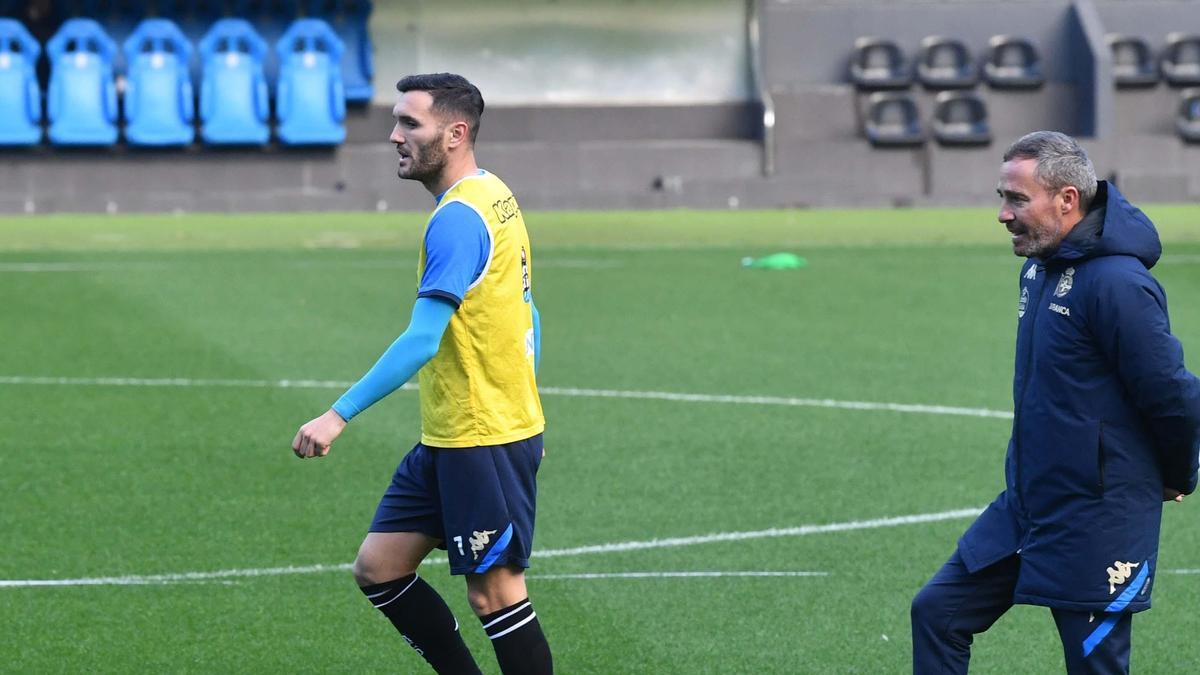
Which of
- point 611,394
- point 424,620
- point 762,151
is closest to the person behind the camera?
point 424,620

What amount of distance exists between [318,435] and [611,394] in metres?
7.16

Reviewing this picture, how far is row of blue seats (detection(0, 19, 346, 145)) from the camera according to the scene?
27.2 meters

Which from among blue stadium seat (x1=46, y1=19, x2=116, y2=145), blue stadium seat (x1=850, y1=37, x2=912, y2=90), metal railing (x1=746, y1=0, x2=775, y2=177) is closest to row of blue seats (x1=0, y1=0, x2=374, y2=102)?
blue stadium seat (x1=46, y1=19, x2=116, y2=145)

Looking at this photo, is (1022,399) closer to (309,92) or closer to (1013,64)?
(309,92)

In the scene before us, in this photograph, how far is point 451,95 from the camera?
531 cm

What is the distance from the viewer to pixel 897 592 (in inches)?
293

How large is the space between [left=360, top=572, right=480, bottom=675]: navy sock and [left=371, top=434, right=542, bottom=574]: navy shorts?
310 mm

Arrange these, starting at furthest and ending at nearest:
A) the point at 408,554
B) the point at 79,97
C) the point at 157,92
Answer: the point at 157,92
the point at 79,97
the point at 408,554

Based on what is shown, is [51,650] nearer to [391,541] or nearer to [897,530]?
[391,541]

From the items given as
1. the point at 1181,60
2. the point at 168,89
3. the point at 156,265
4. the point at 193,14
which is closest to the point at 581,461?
the point at 156,265

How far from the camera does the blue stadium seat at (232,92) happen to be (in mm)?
27500

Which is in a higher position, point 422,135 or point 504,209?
point 422,135

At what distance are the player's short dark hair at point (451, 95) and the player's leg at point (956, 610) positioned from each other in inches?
70.0

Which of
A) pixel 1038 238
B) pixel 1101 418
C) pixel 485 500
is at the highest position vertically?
pixel 1038 238
